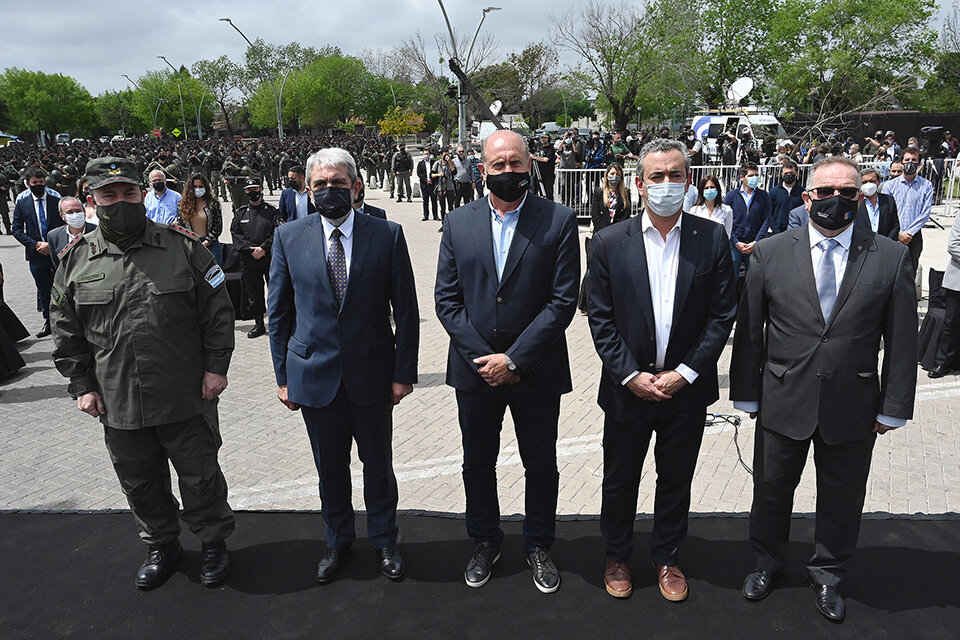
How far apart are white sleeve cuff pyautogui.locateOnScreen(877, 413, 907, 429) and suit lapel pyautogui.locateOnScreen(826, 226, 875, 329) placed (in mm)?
511

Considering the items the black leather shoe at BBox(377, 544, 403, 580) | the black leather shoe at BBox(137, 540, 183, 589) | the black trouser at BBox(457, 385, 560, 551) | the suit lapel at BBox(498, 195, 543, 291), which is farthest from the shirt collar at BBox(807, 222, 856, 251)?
the black leather shoe at BBox(137, 540, 183, 589)

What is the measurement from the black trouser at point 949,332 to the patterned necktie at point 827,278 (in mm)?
4385

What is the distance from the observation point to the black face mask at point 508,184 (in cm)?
323

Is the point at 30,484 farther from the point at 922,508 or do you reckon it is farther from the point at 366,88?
the point at 366,88

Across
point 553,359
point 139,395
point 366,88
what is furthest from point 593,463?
point 366,88

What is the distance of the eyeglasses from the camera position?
307 cm

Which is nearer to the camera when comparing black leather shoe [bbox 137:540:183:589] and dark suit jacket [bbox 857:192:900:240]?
black leather shoe [bbox 137:540:183:589]

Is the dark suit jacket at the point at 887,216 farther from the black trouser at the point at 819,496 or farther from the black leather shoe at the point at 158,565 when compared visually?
the black leather shoe at the point at 158,565

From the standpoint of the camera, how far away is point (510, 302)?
128 inches

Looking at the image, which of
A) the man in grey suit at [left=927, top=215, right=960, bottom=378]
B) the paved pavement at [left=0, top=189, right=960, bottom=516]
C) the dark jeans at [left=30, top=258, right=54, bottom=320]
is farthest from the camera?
the dark jeans at [left=30, top=258, right=54, bottom=320]

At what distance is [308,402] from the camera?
3404 mm

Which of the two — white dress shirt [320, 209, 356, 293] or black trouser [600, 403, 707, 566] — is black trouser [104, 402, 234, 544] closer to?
white dress shirt [320, 209, 356, 293]

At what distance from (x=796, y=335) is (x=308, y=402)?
7.77 ft

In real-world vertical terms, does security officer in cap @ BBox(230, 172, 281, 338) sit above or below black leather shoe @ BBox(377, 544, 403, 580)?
above
